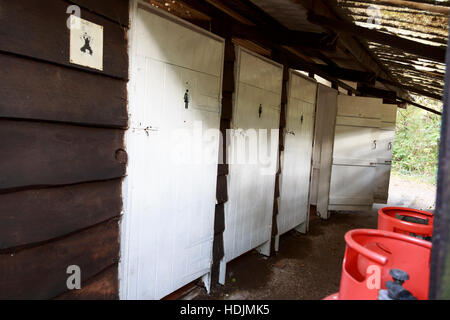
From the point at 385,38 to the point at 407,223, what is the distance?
1.83 meters

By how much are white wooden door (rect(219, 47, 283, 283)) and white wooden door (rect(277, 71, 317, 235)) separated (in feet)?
1.22

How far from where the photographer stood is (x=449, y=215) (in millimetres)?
645

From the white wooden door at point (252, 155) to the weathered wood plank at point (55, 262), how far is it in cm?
156

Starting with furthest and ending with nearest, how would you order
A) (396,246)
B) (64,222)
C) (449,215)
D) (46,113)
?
(64,222) → (46,113) → (396,246) → (449,215)

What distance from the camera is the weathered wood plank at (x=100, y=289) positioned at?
195cm

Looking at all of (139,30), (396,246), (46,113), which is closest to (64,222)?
(46,113)

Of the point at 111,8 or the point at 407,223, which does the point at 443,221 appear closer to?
the point at 407,223

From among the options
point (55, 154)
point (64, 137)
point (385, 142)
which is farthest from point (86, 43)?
point (385, 142)

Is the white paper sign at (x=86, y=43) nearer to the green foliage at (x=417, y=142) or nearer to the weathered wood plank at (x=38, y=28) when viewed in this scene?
the weathered wood plank at (x=38, y=28)

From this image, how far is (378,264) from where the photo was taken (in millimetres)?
1205

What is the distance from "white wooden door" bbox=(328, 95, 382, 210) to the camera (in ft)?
20.5

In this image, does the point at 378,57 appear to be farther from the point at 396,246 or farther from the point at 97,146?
the point at 97,146

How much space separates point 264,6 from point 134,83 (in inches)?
69.1

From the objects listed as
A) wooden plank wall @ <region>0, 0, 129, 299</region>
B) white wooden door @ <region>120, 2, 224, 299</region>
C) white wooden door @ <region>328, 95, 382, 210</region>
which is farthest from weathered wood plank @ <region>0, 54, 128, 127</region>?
white wooden door @ <region>328, 95, 382, 210</region>
